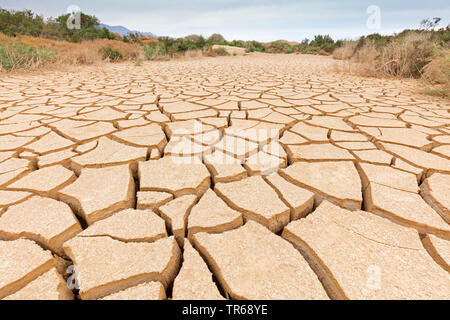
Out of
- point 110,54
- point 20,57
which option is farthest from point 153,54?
point 20,57

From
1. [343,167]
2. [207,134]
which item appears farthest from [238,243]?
[207,134]

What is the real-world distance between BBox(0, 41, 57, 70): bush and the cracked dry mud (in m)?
3.62

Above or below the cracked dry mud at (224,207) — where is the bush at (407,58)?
above

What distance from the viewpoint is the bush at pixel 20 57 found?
14.8ft

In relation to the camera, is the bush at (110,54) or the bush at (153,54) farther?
the bush at (153,54)

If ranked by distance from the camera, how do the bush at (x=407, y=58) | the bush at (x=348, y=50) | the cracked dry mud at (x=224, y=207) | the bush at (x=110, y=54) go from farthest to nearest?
the bush at (x=348, y=50) → the bush at (x=110, y=54) → the bush at (x=407, y=58) → the cracked dry mud at (x=224, y=207)

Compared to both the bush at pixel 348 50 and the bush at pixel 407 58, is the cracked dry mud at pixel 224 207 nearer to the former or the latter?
the bush at pixel 407 58

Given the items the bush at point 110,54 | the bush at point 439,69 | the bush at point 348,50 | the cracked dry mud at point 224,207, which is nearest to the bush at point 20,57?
the bush at point 110,54

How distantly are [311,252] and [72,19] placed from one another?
24603 millimetres

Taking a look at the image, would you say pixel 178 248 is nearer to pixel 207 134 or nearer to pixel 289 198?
pixel 289 198

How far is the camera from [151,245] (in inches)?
31.9

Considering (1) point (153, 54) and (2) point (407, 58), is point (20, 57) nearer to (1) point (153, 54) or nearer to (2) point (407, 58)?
(1) point (153, 54)

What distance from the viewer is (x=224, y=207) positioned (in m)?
1.00

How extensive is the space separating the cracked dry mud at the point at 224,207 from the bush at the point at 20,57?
3.62 meters
